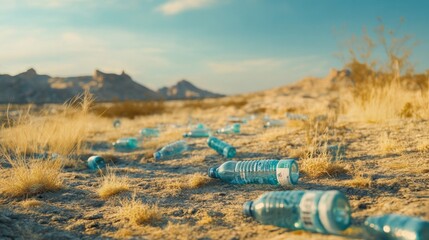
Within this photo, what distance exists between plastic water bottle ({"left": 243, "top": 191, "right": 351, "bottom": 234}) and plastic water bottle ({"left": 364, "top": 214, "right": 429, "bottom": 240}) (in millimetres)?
129

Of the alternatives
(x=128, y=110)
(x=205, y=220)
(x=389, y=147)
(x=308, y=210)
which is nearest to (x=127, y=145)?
(x=389, y=147)

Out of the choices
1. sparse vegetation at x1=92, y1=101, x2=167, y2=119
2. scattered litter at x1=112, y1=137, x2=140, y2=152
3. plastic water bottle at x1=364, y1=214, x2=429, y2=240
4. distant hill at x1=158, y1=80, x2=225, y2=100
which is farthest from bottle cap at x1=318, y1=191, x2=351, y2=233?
distant hill at x1=158, y1=80, x2=225, y2=100

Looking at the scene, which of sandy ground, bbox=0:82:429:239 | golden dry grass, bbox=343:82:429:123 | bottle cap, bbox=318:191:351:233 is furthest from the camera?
golden dry grass, bbox=343:82:429:123

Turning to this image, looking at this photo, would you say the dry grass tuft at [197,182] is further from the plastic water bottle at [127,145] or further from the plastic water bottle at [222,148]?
the plastic water bottle at [127,145]

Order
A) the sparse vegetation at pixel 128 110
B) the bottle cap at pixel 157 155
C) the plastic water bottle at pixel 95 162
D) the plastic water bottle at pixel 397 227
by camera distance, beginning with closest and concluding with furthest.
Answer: the plastic water bottle at pixel 397 227
the plastic water bottle at pixel 95 162
the bottle cap at pixel 157 155
the sparse vegetation at pixel 128 110

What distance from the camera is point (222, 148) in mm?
5250

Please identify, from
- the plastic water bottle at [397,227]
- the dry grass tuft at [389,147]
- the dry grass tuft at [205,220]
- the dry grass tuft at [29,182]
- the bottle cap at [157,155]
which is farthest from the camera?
the bottle cap at [157,155]

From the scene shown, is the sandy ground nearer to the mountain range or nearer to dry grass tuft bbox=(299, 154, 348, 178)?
dry grass tuft bbox=(299, 154, 348, 178)

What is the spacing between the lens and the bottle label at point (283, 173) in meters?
3.24

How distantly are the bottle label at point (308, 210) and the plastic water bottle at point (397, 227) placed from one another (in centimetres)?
30

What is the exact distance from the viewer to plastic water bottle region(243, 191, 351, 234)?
2.06m

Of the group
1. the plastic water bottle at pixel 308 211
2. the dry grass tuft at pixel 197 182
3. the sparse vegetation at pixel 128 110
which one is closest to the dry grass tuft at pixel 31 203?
the dry grass tuft at pixel 197 182

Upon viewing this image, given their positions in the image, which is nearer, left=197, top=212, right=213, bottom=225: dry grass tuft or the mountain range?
left=197, top=212, right=213, bottom=225: dry grass tuft

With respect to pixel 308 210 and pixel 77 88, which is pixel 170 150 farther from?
pixel 77 88
